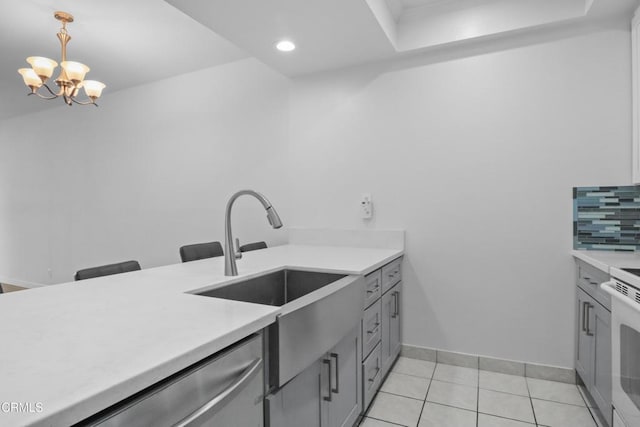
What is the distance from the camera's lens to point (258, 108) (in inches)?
134

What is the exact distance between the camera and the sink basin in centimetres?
175

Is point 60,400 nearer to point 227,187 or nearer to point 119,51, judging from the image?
point 227,187

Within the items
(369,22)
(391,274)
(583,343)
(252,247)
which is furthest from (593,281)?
(252,247)

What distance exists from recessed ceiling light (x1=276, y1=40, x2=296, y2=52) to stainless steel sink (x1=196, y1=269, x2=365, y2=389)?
1.63 m

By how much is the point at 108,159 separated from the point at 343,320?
426 centimetres

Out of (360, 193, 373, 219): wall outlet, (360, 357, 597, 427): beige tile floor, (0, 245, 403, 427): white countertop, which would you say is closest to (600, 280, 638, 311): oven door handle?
(360, 357, 597, 427): beige tile floor

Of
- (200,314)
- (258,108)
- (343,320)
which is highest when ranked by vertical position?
(258,108)

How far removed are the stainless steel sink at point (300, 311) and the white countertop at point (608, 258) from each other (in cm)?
119

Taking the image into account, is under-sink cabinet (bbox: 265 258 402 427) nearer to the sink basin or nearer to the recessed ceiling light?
the sink basin

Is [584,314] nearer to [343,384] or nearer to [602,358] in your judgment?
[602,358]

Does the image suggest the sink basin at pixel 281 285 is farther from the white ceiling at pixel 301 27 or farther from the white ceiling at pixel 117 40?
the white ceiling at pixel 117 40

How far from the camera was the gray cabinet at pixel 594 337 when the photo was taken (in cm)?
165

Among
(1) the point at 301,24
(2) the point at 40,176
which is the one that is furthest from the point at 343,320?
(2) the point at 40,176

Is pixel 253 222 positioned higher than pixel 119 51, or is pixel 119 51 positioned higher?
pixel 119 51
